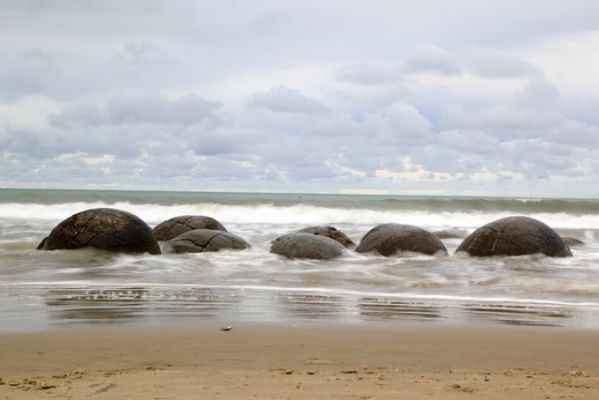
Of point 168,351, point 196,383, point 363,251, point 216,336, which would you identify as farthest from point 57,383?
point 363,251

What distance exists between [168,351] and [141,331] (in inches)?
33.6

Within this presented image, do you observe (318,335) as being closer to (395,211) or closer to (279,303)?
(279,303)

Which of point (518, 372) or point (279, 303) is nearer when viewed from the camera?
point (518, 372)

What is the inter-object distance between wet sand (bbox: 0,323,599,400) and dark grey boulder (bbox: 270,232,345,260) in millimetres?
5952

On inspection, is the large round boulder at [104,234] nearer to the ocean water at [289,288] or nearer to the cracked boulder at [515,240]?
the ocean water at [289,288]

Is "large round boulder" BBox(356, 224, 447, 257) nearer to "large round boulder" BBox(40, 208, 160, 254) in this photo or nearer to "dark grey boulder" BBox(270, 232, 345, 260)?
"dark grey boulder" BBox(270, 232, 345, 260)

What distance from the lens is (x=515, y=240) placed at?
1227 cm

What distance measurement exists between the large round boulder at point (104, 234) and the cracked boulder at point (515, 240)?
578 centimetres

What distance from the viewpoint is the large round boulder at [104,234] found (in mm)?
11867

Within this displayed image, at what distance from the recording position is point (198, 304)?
7609mm

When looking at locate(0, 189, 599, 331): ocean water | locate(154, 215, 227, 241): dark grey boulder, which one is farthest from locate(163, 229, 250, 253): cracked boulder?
locate(154, 215, 227, 241): dark grey boulder

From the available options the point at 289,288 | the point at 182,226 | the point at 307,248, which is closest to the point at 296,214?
the point at 182,226

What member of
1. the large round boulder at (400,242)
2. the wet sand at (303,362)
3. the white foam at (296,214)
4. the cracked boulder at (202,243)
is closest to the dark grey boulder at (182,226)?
the cracked boulder at (202,243)

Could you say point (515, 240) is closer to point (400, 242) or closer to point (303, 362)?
point (400, 242)
